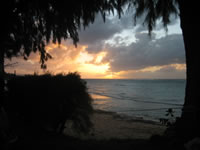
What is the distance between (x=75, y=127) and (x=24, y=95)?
72.5 inches

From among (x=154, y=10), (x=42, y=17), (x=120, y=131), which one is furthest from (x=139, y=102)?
(x=42, y=17)

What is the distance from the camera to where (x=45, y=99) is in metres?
4.18

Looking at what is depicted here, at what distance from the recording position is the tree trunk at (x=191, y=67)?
2829 millimetres

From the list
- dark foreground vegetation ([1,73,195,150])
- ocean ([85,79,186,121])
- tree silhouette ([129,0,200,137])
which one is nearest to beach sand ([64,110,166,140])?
ocean ([85,79,186,121])

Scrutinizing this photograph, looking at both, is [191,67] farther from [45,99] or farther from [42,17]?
[42,17]

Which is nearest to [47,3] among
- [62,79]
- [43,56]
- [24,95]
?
[62,79]

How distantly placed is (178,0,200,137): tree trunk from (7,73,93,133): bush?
303 cm

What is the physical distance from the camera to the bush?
412cm

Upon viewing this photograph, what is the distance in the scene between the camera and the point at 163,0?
418cm

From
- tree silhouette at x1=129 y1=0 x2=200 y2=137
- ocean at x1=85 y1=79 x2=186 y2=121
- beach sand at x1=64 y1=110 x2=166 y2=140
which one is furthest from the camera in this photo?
ocean at x1=85 y1=79 x2=186 y2=121

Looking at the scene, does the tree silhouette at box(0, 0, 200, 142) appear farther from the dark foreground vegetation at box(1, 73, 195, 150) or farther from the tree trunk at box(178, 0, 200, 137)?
the dark foreground vegetation at box(1, 73, 195, 150)

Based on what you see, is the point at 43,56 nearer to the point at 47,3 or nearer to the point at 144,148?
the point at 47,3

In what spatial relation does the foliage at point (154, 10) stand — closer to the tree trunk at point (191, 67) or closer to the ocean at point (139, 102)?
the tree trunk at point (191, 67)

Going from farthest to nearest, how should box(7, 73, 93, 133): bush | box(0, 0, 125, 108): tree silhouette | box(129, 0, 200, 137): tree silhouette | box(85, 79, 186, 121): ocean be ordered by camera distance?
box(85, 79, 186, 121): ocean
box(7, 73, 93, 133): bush
box(0, 0, 125, 108): tree silhouette
box(129, 0, 200, 137): tree silhouette
